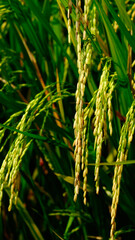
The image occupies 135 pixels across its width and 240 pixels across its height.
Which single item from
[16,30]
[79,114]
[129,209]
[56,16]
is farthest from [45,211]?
[56,16]

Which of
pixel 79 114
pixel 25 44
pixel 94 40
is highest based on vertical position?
pixel 25 44

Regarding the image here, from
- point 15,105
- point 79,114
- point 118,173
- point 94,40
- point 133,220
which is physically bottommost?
point 133,220

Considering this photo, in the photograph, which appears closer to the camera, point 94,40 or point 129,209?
point 94,40

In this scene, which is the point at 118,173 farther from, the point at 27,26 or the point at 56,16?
the point at 56,16

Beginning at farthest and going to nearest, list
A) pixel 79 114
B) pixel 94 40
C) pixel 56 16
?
1. pixel 56 16
2. pixel 94 40
3. pixel 79 114

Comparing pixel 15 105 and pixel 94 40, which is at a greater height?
pixel 94 40

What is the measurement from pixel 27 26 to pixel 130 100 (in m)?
0.70

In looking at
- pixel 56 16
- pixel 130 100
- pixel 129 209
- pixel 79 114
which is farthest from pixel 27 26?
pixel 129 209

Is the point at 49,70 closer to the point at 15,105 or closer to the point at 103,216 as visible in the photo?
the point at 15,105

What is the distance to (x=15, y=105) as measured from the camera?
1357mm

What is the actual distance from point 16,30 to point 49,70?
305 millimetres

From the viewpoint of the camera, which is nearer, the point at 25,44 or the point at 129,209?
the point at 129,209

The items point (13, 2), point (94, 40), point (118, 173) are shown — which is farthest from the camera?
point (13, 2)

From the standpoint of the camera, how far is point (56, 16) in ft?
6.86
